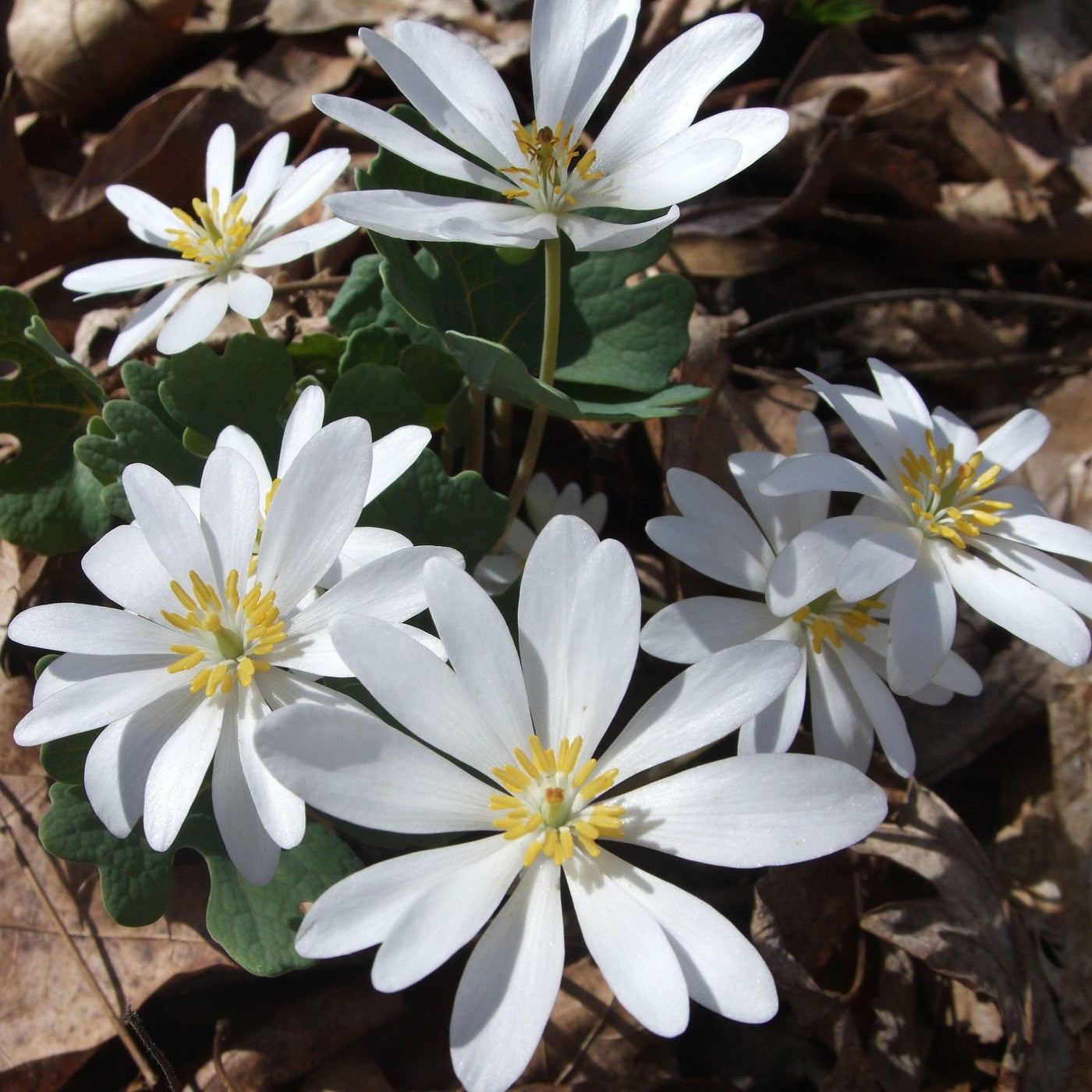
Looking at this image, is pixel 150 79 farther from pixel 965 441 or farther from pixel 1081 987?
pixel 1081 987

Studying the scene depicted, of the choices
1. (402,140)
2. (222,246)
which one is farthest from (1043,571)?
(222,246)

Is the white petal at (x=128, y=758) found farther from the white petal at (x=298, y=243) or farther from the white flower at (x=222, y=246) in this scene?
the white petal at (x=298, y=243)

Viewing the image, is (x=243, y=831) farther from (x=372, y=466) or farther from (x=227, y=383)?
(x=227, y=383)

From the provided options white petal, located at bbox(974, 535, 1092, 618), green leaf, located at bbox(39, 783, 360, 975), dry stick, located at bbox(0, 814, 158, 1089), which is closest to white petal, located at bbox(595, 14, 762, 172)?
white petal, located at bbox(974, 535, 1092, 618)

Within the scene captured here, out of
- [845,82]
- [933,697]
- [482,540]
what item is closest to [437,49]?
[482,540]

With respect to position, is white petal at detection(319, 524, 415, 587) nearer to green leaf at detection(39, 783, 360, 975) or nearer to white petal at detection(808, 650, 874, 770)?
green leaf at detection(39, 783, 360, 975)

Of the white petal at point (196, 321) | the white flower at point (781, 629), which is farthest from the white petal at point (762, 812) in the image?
the white petal at point (196, 321)
